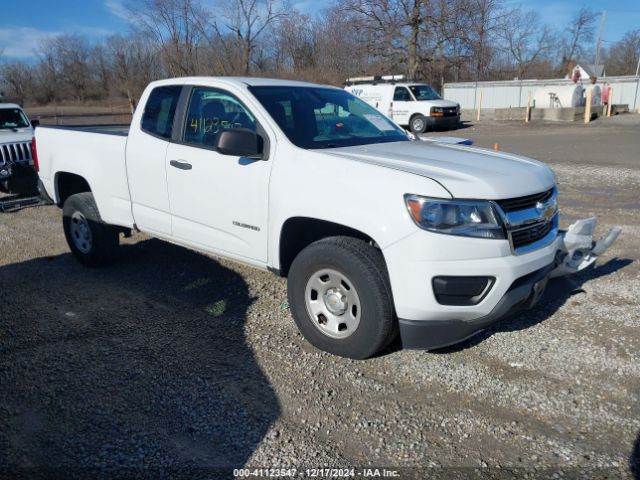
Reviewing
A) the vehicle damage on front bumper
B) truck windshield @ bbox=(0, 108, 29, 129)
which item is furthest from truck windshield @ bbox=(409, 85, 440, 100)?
the vehicle damage on front bumper

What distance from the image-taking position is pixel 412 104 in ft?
76.9

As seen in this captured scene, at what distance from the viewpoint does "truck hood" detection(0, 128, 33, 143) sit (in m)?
9.20

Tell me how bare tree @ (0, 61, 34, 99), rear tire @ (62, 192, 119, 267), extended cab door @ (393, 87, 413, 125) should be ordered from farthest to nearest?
bare tree @ (0, 61, 34, 99), extended cab door @ (393, 87, 413, 125), rear tire @ (62, 192, 119, 267)

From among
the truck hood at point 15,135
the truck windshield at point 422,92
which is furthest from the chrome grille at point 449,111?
the truck hood at point 15,135

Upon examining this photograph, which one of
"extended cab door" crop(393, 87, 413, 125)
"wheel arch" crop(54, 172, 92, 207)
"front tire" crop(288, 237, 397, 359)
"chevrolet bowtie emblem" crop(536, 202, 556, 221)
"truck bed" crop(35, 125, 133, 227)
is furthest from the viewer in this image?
"extended cab door" crop(393, 87, 413, 125)

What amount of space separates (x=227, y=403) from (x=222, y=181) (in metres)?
1.66

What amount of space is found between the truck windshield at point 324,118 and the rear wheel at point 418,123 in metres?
19.2

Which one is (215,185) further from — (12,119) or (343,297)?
(12,119)

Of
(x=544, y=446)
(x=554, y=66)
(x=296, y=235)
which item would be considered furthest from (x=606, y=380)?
(x=554, y=66)

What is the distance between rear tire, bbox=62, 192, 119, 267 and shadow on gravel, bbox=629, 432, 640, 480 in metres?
4.71

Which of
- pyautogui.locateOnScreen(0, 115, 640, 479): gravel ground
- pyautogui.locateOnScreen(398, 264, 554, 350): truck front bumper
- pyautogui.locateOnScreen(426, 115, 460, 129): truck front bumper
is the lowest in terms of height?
pyautogui.locateOnScreen(0, 115, 640, 479): gravel ground

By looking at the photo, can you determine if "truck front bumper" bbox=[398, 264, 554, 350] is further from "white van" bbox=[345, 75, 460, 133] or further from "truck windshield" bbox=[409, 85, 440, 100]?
"truck windshield" bbox=[409, 85, 440, 100]

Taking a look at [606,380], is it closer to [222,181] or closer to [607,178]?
[222,181]

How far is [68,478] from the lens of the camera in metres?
2.63
